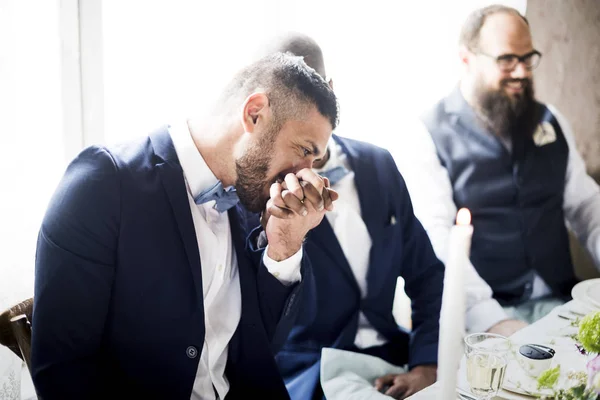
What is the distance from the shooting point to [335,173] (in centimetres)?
175

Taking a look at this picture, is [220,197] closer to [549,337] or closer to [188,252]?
[188,252]

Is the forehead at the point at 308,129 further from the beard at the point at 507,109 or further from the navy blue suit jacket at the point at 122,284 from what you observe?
the beard at the point at 507,109

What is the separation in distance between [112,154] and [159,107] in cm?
29

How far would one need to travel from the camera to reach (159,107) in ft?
5.65

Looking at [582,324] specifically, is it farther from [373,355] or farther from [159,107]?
[159,107]

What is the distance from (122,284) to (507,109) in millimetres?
1356

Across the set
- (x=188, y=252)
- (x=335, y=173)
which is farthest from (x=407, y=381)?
(x=188, y=252)

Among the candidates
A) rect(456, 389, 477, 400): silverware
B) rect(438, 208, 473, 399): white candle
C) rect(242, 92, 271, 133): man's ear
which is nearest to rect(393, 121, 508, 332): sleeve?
rect(242, 92, 271, 133): man's ear

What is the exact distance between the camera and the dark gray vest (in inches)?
75.8

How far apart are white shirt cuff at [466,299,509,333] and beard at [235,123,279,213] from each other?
85cm

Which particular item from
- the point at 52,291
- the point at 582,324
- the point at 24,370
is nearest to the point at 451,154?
the point at 582,324

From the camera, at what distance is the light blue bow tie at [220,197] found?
5.19 ft

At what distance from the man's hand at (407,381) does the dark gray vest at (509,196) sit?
1.30 feet

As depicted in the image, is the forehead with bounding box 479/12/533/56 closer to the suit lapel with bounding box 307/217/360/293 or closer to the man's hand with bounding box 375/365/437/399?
the suit lapel with bounding box 307/217/360/293
